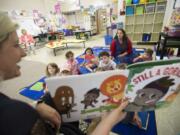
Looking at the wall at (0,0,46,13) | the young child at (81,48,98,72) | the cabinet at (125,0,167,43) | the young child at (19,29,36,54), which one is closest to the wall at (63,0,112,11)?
the wall at (0,0,46,13)

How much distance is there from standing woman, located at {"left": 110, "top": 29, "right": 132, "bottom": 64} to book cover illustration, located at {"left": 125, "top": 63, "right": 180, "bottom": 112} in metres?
2.24

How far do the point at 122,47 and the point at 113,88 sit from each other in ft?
8.35

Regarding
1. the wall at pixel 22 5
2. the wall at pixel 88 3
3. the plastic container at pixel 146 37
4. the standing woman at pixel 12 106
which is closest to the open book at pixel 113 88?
the standing woman at pixel 12 106

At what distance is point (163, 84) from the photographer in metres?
A: 0.67

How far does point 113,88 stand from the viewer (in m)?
0.62

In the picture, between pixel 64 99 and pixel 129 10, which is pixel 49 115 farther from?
pixel 129 10

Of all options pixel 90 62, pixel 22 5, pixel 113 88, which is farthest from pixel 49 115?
pixel 22 5

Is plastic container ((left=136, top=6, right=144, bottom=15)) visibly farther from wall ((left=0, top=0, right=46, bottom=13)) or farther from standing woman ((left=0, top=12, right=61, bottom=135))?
wall ((left=0, top=0, right=46, bottom=13))

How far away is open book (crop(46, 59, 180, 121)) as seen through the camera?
56 cm

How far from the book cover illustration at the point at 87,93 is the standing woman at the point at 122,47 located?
240 centimetres

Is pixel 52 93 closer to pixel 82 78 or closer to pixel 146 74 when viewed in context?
pixel 82 78

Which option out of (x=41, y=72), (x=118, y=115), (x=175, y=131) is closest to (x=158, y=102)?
(x=118, y=115)

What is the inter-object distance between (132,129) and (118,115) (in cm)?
86

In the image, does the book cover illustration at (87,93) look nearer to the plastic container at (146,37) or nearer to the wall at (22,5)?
the plastic container at (146,37)
